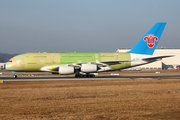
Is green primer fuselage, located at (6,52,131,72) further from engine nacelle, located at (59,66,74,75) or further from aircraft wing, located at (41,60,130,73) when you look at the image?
engine nacelle, located at (59,66,74,75)

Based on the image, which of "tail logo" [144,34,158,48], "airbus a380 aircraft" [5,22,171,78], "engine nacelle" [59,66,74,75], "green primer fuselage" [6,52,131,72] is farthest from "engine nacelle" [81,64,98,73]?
"tail logo" [144,34,158,48]

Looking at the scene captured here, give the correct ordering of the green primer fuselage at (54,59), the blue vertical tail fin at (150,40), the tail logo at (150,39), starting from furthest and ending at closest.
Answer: the tail logo at (150,39), the blue vertical tail fin at (150,40), the green primer fuselage at (54,59)

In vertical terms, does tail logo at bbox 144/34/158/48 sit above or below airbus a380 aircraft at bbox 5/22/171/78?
above

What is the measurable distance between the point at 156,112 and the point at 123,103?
10.4 ft

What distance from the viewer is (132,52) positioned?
2029 inches

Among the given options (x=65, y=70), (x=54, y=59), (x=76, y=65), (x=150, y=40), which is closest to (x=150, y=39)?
(x=150, y=40)

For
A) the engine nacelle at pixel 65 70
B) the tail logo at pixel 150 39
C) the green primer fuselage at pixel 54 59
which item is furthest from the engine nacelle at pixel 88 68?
the tail logo at pixel 150 39

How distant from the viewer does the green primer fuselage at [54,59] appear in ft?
159

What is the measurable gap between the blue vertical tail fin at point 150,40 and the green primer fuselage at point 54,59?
2.10 meters

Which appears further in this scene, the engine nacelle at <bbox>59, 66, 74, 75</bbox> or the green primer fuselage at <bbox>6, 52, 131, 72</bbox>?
the green primer fuselage at <bbox>6, 52, 131, 72</bbox>

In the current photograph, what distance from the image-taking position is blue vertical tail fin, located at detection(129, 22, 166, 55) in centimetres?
5103

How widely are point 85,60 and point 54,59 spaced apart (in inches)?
183

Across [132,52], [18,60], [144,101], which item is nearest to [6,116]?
[144,101]

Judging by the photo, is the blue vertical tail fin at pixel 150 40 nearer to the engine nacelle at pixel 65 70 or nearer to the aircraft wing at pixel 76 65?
the aircraft wing at pixel 76 65
